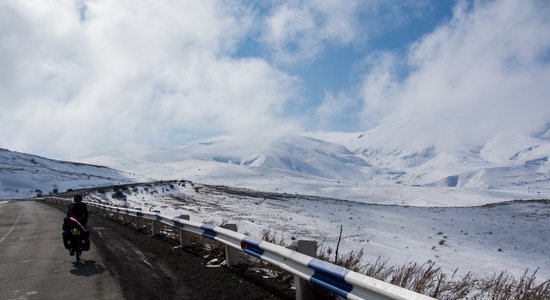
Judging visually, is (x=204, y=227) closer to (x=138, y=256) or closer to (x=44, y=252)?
(x=138, y=256)

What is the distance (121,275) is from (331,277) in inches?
220

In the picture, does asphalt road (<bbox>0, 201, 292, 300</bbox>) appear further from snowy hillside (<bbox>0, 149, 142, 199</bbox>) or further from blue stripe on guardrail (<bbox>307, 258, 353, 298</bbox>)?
snowy hillside (<bbox>0, 149, 142, 199</bbox>)

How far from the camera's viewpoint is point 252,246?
881 cm

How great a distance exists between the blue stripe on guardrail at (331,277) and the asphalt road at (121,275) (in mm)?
1513

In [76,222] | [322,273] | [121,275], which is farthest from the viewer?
[76,222]

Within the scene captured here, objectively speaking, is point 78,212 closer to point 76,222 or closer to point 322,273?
point 76,222

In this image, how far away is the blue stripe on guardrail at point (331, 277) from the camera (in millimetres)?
5357

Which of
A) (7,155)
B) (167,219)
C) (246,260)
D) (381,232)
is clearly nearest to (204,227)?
(246,260)

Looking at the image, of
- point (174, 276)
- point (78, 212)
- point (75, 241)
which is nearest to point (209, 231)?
point (174, 276)

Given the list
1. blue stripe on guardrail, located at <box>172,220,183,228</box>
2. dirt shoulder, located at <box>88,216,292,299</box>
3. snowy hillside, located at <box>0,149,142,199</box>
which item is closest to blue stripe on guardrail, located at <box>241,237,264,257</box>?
dirt shoulder, located at <box>88,216,292,299</box>

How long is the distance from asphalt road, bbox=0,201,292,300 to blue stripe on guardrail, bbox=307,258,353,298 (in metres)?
1.51

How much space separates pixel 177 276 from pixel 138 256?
11.0 feet

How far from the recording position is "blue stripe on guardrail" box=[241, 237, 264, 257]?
8477 millimetres

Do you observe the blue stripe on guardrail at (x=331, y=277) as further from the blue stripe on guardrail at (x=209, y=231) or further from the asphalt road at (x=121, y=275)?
the blue stripe on guardrail at (x=209, y=231)
